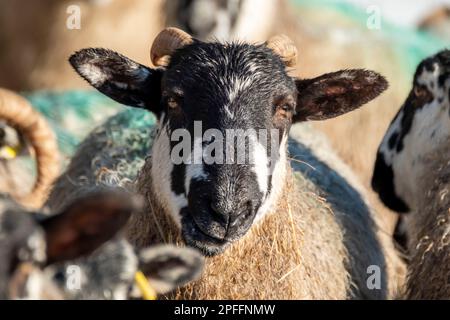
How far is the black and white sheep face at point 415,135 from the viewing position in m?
6.36

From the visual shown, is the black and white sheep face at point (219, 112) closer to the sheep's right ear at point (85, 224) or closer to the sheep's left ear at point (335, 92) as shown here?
the sheep's left ear at point (335, 92)

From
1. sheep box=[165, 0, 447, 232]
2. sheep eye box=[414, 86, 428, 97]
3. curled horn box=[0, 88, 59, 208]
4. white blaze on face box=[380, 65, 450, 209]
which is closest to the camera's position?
white blaze on face box=[380, 65, 450, 209]

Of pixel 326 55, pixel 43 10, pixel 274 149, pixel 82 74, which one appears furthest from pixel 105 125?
pixel 43 10

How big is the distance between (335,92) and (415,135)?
1.15 metres

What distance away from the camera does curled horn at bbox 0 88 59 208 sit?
23.9ft

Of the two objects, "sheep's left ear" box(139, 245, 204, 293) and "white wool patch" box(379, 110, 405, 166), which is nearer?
"sheep's left ear" box(139, 245, 204, 293)

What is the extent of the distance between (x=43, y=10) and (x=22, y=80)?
0.94 m

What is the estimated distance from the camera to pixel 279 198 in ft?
17.5

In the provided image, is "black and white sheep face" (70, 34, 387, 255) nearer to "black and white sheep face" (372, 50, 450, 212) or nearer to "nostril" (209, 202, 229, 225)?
"nostril" (209, 202, 229, 225)

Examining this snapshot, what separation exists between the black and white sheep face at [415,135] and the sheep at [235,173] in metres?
0.73

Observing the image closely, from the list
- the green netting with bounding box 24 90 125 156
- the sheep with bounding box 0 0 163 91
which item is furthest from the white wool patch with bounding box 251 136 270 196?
the sheep with bounding box 0 0 163 91

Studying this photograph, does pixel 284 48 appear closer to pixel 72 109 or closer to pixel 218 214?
pixel 218 214

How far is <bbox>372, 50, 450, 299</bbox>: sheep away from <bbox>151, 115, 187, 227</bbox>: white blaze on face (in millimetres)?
1509

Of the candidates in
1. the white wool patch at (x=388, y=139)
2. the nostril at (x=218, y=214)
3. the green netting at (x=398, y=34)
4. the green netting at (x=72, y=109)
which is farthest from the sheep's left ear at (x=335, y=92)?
Result: the green netting at (x=398, y=34)
